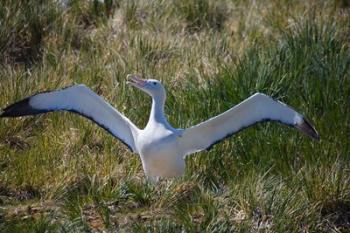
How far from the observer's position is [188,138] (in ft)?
22.9

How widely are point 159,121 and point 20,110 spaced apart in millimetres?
899

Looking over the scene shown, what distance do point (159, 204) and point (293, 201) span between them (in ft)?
2.76

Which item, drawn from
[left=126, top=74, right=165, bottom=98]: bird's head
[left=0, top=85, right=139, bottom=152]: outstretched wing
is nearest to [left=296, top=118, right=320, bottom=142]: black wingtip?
[left=126, top=74, right=165, bottom=98]: bird's head

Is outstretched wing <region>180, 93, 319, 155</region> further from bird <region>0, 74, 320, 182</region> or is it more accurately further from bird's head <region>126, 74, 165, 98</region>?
bird's head <region>126, 74, 165, 98</region>

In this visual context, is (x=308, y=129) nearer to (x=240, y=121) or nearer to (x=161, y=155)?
(x=240, y=121)

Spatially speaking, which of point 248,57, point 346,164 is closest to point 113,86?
point 248,57

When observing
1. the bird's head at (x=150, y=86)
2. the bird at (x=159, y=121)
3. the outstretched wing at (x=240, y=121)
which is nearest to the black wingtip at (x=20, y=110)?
the bird at (x=159, y=121)

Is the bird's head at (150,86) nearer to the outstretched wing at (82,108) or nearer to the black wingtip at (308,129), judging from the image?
the outstretched wing at (82,108)

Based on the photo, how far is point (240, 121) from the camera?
6.92 m

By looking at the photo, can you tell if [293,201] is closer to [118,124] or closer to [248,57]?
[118,124]

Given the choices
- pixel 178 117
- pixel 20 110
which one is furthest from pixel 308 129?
pixel 20 110

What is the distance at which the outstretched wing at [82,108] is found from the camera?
6.74 m

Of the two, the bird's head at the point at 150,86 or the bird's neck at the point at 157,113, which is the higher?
the bird's head at the point at 150,86

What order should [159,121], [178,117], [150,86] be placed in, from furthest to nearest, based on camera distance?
[178,117], [150,86], [159,121]
